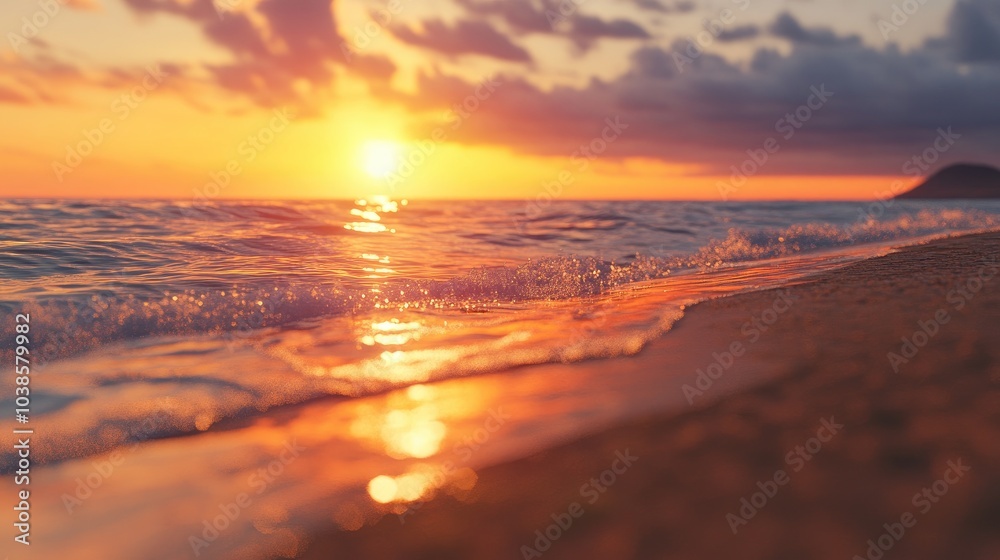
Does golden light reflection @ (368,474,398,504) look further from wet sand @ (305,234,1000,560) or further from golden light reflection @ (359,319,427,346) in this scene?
golden light reflection @ (359,319,427,346)

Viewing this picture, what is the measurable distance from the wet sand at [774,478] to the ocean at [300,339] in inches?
13.1

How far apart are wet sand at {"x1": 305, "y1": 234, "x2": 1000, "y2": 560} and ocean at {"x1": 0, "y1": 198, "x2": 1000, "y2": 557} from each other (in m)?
0.33

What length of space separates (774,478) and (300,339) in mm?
4733

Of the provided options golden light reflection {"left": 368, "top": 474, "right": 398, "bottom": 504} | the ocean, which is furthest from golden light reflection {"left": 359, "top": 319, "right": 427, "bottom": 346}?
golden light reflection {"left": 368, "top": 474, "right": 398, "bottom": 504}

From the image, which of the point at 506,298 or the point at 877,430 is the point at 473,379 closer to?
the point at 877,430

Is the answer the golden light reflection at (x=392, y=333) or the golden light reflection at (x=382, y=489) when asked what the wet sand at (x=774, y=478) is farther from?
the golden light reflection at (x=392, y=333)

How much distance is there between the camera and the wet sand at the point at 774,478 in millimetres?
2479

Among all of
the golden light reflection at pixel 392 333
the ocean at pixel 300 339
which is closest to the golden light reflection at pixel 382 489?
the ocean at pixel 300 339

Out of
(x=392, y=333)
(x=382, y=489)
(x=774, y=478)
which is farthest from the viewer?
(x=392, y=333)

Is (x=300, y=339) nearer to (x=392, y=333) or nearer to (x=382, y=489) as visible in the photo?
(x=392, y=333)

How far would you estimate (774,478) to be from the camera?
2859 mm

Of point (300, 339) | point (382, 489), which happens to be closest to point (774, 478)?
point (382, 489)

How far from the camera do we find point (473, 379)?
470 cm

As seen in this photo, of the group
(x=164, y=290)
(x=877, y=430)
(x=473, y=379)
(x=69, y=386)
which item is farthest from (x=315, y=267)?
(x=877, y=430)
